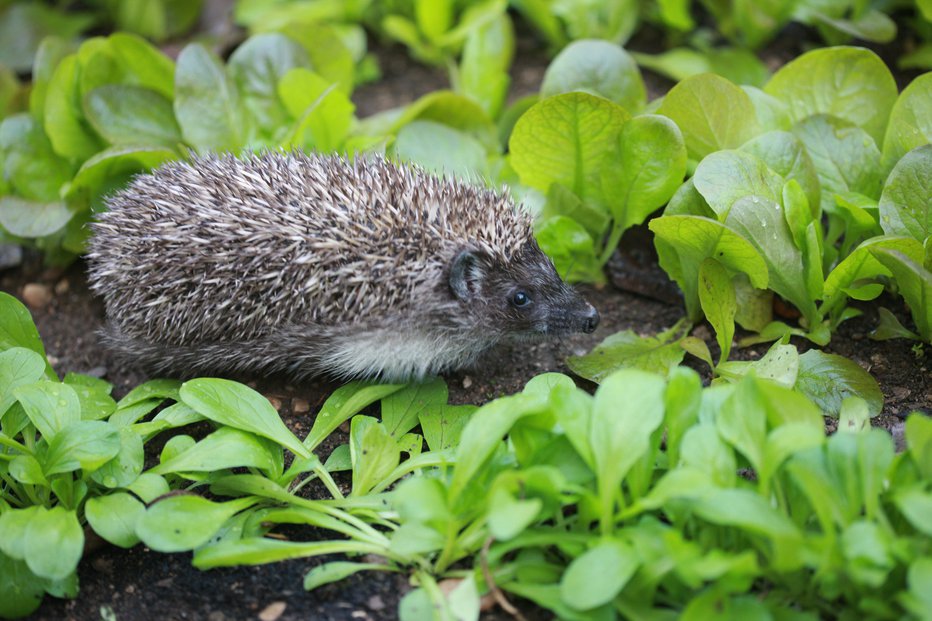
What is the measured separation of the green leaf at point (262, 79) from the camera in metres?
6.14

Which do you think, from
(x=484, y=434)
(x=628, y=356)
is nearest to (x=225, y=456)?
(x=484, y=434)

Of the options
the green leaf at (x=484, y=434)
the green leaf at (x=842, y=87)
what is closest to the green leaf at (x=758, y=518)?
the green leaf at (x=484, y=434)

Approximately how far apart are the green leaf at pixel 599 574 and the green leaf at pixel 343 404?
1.63 metres

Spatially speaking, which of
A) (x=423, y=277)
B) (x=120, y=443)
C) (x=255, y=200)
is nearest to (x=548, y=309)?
(x=423, y=277)

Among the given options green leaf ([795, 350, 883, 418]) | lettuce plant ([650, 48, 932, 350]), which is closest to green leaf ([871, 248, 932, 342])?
lettuce plant ([650, 48, 932, 350])

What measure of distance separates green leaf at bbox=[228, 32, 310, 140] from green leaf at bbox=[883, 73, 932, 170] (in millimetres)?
3820

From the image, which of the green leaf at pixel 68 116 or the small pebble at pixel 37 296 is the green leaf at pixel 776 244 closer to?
the green leaf at pixel 68 116

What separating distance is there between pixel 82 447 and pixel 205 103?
2785 mm

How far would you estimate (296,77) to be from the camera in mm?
5707

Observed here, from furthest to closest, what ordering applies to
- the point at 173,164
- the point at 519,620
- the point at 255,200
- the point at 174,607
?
the point at 173,164 → the point at 255,200 → the point at 174,607 → the point at 519,620

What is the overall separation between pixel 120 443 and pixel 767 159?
3480 millimetres

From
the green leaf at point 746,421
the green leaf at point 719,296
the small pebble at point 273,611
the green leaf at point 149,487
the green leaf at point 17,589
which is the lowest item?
the green leaf at point 17,589

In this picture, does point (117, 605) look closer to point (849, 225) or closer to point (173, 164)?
point (173, 164)

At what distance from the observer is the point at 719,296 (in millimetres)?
4398
